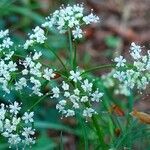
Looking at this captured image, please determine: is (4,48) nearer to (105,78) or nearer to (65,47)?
(105,78)

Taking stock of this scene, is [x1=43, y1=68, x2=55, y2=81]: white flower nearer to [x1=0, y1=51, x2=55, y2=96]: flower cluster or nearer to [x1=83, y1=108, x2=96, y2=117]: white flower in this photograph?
[x1=0, y1=51, x2=55, y2=96]: flower cluster

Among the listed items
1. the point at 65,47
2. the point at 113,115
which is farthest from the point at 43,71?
the point at 65,47

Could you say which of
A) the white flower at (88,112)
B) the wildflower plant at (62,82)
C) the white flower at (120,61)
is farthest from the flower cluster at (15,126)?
the white flower at (120,61)

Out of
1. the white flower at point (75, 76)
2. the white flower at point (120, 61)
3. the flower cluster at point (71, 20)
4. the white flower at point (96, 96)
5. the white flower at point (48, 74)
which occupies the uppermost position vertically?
the flower cluster at point (71, 20)

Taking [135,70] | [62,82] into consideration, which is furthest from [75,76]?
[135,70]

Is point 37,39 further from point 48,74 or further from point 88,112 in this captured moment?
point 88,112

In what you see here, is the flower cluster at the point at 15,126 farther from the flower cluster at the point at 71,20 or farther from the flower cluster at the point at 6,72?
the flower cluster at the point at 71,20
